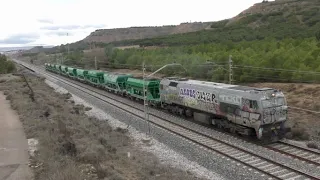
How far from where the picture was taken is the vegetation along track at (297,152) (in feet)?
63.5

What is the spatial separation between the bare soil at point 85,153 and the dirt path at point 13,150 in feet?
1.52

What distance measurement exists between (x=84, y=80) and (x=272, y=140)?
1937 inches

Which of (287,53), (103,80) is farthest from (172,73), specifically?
(287,53)

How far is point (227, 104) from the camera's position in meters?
25.9

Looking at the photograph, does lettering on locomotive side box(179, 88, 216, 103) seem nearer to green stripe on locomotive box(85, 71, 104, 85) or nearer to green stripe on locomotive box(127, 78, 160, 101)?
green stripe on locomotive box(127, 78, 160, 101)

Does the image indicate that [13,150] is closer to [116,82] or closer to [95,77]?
[116,82]

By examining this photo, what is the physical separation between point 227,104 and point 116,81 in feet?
80.8

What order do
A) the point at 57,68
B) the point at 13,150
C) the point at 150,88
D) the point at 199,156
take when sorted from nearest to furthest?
the point at 13,150
the point at 199,156
the point at 150,88
the point at 57,68

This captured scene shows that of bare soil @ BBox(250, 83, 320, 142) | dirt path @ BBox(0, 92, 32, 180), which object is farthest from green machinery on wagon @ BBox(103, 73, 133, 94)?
bare soil @ BBox(250, 83, 320, 142)

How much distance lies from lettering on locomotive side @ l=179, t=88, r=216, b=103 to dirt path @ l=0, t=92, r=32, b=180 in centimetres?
1301

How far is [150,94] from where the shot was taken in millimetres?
38750

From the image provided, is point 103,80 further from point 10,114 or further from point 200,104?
point 200,104

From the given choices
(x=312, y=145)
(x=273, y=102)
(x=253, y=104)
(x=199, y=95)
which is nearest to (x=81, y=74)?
(x=199, y=95)

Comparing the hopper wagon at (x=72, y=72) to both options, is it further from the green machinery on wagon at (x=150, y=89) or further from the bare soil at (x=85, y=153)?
the bare soil at (x=85, y=153)
